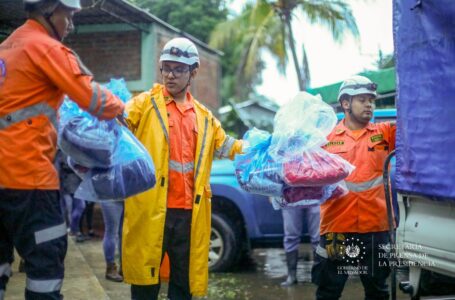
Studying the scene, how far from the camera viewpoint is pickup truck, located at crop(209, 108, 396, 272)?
266 inches

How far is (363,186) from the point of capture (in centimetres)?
404

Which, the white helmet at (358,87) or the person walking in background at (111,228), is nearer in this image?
the white helmet at (358,87)

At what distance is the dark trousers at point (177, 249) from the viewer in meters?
3.67

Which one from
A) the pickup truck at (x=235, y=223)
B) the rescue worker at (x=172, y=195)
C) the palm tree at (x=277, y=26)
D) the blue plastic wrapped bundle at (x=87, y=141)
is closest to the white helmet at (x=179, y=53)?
the rescue worker at (x=172, y=195)

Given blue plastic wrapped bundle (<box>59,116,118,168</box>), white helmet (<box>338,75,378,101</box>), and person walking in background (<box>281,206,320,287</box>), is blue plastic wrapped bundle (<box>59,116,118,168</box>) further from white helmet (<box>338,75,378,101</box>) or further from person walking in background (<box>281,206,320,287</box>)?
person walking in background (<box>281,206,320,287</box>)

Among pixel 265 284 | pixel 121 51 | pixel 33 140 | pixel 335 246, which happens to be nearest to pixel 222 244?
pixel 265 284

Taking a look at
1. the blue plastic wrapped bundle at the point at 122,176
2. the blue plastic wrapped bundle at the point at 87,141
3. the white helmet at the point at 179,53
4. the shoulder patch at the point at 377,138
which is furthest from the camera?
the shoulder patch at the point at 377,138

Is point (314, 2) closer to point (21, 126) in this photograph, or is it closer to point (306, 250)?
point (306, 250)

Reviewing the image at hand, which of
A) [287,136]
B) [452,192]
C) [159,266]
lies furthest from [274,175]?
[452,192]

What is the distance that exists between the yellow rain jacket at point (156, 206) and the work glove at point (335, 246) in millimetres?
915

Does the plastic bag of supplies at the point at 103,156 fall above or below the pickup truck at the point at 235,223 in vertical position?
above

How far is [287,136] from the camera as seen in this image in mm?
3824

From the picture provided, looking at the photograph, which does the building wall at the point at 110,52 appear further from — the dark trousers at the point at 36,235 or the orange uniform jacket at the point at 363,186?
the dark trousers at the point at 36,235

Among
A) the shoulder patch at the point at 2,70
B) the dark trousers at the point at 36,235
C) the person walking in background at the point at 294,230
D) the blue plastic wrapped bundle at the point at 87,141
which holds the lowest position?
the person walking in background at the point at 294,230
